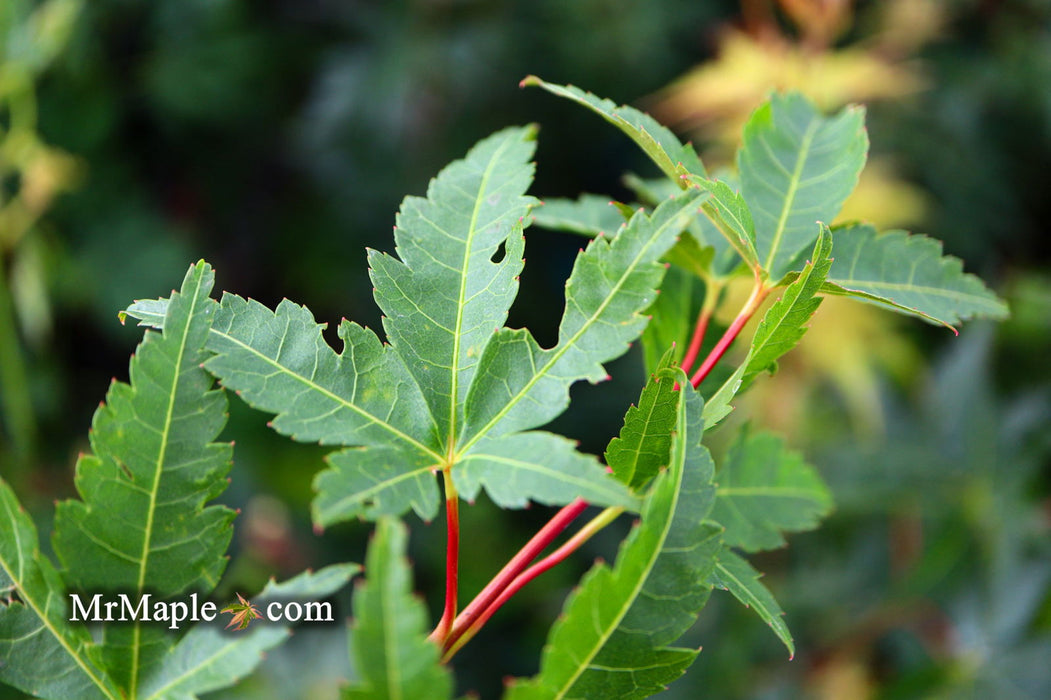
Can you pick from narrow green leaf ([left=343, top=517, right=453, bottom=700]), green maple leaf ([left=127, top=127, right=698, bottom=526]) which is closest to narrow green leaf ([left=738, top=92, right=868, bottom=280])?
green maple leaf ([left=127, top=127, right=698, bottom=526])

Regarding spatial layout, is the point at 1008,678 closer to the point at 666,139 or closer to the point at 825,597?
the point at 825,597

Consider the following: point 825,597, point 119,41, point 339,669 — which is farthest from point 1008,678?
point 119,41

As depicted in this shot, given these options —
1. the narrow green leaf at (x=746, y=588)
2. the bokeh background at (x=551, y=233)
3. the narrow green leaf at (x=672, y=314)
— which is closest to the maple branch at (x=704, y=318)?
the narrow green leaf at (x=672, y=314)

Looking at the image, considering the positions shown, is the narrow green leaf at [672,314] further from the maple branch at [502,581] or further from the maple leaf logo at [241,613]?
the maple leaf logo at [241,613]

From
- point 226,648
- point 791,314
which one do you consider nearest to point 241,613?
point 226,648

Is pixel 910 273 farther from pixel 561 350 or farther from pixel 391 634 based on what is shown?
pixel 391 634

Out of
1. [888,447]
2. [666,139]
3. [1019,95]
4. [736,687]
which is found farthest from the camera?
[1019,95]

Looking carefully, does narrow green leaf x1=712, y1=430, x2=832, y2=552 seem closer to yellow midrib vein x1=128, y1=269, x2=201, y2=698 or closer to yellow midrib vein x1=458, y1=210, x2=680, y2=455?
yellow midrib vein x1=458, y1=210, x2=680, y2=455
